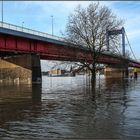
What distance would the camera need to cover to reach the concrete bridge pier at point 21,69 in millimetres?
67188

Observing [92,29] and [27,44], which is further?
[27,44]

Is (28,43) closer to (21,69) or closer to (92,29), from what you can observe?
(21,69)

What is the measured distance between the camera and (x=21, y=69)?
69.1 meters

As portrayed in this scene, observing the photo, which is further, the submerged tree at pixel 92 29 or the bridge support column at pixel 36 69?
the bridge support column at pixel 36 69

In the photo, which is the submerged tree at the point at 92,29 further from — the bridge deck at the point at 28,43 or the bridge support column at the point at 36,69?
the bridge support column at the point at 36,69

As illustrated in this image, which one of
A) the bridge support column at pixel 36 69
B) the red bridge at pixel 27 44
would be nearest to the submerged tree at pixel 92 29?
the red bridge at pixel 27 44

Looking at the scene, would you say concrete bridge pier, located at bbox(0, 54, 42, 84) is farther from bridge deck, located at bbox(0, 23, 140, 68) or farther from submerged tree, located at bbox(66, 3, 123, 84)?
submerged tree, located at bbox(66, 3, 123, 84)

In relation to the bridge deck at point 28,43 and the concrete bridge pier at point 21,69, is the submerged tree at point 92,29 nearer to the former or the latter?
the bridge deck at point 28,43

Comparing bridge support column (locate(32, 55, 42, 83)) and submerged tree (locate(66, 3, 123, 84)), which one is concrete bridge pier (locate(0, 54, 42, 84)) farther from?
submerged tree (locate(66, 3, 123, 84))

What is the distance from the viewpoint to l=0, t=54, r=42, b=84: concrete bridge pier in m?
67.2

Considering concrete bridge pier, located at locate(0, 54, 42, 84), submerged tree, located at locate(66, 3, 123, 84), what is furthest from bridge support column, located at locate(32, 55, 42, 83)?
submerged tree, located at locate(66, 3, 123, 84)

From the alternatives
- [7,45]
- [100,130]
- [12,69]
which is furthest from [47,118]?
[12,69]

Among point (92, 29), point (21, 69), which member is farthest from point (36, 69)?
point (92, 29)

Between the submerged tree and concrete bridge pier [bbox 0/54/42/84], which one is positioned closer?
the submerged tree
